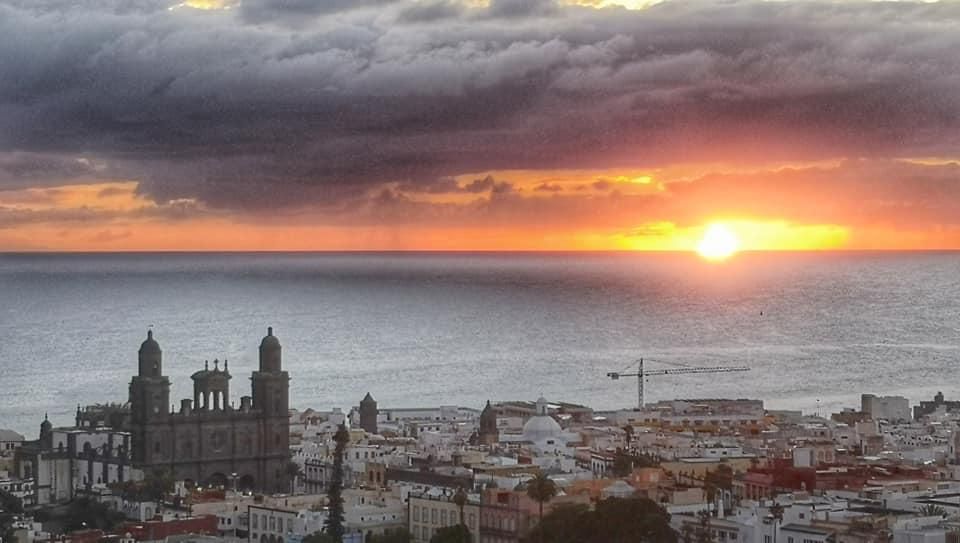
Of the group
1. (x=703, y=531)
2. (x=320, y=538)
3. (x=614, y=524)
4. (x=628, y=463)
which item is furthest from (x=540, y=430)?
(x=614, y=524)

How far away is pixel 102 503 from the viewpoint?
61.8 meters

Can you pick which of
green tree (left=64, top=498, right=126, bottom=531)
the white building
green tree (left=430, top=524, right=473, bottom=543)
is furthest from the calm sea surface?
green tree (left=430, top=524, right=473, bottom=543)

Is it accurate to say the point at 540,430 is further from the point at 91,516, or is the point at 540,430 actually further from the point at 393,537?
the point at 393,537

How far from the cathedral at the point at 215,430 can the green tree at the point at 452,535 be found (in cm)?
2117

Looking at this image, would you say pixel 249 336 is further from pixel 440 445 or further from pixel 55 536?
pixel 55 536

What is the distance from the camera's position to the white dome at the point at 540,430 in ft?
254

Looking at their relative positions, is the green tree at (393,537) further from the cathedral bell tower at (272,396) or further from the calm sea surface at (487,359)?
the calm sea surface at (487,359)

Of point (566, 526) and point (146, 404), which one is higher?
point (146, 404)

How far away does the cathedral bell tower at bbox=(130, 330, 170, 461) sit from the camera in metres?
72.0

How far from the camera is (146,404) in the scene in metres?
72.2

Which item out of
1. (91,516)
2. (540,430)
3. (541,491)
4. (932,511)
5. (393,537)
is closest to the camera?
(932,511)

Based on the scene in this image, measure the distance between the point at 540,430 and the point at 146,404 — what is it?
48.9ft

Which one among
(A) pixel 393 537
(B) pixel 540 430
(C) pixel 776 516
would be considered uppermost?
(B) pixel 540 430

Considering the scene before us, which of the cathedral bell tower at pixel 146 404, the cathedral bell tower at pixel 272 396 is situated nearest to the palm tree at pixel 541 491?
the cathedral bell tower at pixel 146 404
